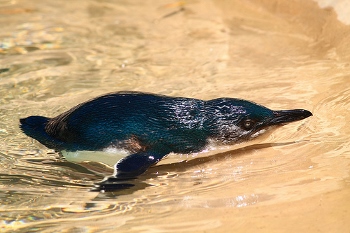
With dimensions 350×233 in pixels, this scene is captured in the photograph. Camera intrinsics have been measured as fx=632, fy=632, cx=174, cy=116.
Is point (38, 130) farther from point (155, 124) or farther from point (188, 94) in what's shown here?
point (188, 94)

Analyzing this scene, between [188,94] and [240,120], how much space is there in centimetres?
119

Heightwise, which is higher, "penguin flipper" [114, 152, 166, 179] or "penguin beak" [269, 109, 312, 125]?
"penguin beak" [269, 109, 312, 125]

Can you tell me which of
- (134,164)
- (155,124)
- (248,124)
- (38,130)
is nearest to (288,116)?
(248,124)

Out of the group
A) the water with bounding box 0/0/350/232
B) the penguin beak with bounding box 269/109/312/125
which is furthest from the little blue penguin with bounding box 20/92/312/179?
the water with bounding box 0/0/350/232

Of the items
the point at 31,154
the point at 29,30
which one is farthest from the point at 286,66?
the point at 29,30

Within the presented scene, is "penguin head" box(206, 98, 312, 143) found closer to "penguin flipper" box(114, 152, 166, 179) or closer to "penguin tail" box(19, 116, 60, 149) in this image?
"penguin flipper" box(114, 152, 166, 179)

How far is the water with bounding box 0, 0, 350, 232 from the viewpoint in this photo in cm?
336

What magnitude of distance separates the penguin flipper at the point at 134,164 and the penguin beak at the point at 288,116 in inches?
33.6

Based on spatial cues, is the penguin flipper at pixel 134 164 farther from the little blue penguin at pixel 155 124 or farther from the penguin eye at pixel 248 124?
the penguin eye at pixel 248 124

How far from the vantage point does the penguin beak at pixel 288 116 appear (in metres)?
4.27

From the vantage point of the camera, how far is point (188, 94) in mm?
5480

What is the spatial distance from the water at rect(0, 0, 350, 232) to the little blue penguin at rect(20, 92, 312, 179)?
4.2 inches

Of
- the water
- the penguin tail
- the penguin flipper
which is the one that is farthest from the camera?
the penguin tail

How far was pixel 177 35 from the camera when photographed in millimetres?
7191
